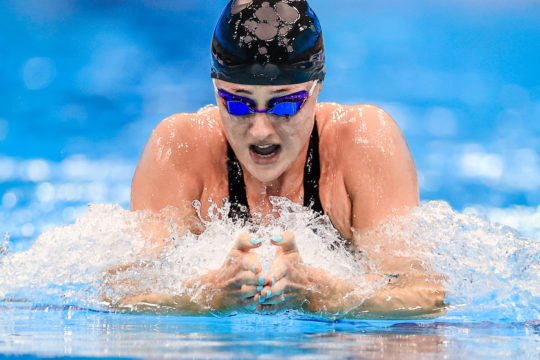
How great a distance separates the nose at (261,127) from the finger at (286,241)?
0.47 metres

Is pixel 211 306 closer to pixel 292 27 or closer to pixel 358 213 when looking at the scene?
pixel 358 213

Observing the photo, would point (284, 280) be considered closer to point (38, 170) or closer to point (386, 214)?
point (386, 214)

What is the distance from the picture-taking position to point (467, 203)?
5379 mm

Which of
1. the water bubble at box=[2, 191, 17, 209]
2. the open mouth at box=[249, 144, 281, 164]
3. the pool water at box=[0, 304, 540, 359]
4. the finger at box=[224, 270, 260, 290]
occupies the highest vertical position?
the water bubble at box=[2, 191, 17, 209]

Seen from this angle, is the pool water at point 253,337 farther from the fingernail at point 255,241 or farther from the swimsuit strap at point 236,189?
the swimsuit strap at point 236,189

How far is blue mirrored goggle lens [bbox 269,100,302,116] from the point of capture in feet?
7.29

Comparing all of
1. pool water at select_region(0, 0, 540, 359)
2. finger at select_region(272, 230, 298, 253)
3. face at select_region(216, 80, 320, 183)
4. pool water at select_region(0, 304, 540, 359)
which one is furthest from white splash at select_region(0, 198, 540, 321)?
finger at select_region(272, 230, 298, 253)

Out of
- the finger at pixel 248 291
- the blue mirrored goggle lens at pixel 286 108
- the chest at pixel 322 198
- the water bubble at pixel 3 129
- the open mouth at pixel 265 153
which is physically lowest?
the finger at pixel 248 291

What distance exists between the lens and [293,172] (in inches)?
100.0

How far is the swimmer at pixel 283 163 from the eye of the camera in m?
2.15

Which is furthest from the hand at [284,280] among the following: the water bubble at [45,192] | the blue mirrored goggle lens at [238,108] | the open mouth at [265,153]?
the water bubble at [45,192]

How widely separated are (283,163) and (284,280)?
22.0 inches

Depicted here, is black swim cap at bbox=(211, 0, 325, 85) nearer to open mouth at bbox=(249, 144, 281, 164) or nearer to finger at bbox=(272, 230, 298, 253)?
open mouth at bbox=(249, 144, 281, 164)

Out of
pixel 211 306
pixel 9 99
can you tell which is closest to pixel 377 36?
pixel 9 99
